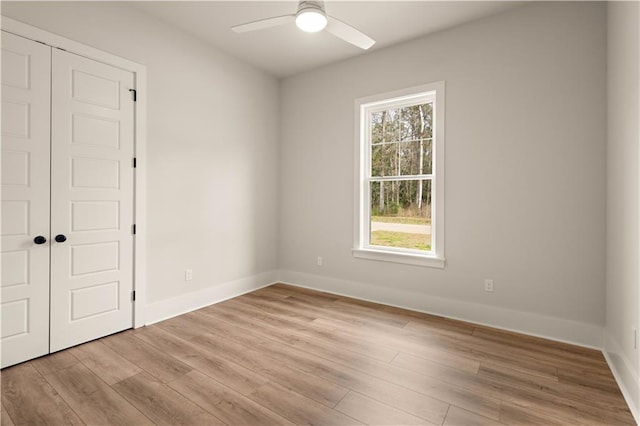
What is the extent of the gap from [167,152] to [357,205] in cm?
229

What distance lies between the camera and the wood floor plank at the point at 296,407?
5.89 feet

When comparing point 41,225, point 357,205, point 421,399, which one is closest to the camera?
point 421,399

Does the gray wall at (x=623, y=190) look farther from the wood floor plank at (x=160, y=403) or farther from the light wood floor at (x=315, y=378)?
the wood floor plank at (x=160, y=403)

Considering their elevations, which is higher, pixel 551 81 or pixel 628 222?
pixel 551 81

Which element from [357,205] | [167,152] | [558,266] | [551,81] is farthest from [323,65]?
[558,266]

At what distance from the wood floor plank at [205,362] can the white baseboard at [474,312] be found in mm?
2015

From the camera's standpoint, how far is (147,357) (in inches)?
99.7

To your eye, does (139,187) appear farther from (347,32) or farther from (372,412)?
(372,412)

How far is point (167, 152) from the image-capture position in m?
3.38

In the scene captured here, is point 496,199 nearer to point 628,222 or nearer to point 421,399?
point 628,222

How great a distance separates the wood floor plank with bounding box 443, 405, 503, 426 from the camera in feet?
5.82

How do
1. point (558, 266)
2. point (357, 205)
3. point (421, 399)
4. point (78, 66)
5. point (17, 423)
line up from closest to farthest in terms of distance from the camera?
point (17, 423) < point (421, 399) < point (78, 66) < point (558, 266) < point (357, 205)

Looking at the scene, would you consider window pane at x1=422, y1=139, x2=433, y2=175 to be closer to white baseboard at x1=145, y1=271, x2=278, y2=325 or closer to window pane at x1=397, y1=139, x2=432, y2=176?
window pane at x1=397, y1=139, x2=432, y2=176

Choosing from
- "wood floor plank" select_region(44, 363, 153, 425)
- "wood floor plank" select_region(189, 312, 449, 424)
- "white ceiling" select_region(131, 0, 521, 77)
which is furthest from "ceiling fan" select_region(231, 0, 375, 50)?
"wood floor plank" select_region(44, 363, 153, 425)
